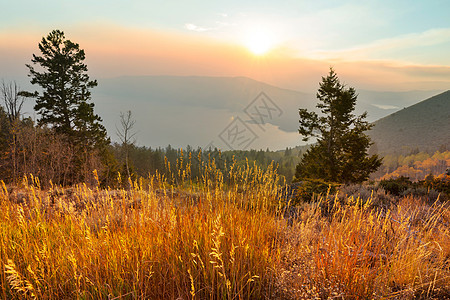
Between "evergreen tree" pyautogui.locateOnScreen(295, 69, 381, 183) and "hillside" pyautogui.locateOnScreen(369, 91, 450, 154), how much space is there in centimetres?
9330

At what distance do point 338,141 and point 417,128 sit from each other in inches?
4628

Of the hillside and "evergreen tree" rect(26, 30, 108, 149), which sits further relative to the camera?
the hillside

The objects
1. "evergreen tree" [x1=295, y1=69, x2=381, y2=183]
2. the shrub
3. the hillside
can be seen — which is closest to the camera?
the shrub

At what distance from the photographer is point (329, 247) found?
2824 mm

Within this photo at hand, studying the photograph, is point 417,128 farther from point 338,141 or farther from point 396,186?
point 396,186

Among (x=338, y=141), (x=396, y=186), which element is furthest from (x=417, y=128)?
(x=396, y=186)

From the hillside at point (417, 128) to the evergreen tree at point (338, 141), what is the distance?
306 ft

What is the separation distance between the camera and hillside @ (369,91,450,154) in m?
105

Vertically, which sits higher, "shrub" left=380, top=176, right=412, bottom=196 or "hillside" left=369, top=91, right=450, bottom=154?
"hillside" left=369, top=91, right=450, bottom=154

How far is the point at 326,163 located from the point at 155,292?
27.1 metres

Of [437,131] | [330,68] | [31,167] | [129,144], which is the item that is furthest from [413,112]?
[31,167]

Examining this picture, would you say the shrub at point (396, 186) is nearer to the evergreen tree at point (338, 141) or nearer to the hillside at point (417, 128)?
the evergreen tree at point (338, 141)

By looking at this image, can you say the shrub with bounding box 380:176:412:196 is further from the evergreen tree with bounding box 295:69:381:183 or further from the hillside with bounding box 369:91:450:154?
the hillside with bounding box 369:91:450:154

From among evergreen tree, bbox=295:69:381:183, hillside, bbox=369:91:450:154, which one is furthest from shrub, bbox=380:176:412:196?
hillside, bbox=369:91:450:154
